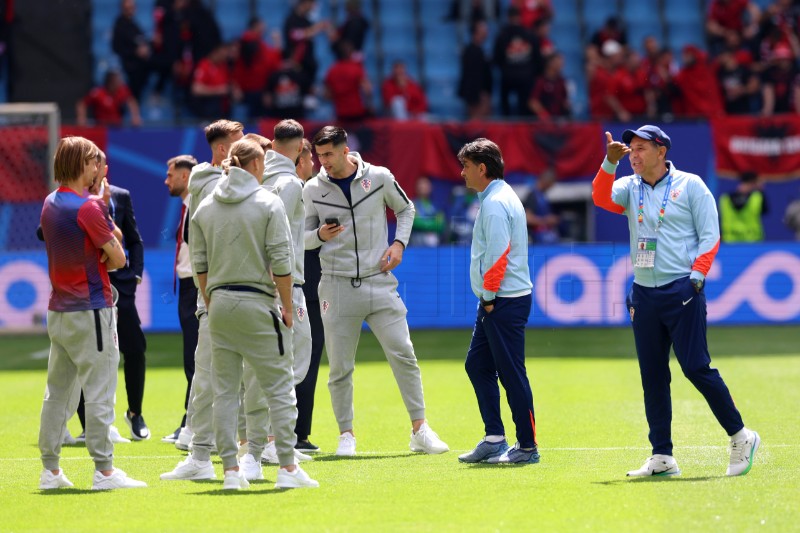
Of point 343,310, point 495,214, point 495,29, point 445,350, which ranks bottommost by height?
point 445,350

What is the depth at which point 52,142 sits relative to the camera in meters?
17.6

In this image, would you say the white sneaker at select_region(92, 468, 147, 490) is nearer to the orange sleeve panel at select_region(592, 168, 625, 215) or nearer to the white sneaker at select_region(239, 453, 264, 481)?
the white sneaker at select_region(239, 453, 264, 481)

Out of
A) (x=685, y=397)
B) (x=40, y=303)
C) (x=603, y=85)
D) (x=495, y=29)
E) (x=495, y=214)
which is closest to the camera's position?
(x=495, y=214)

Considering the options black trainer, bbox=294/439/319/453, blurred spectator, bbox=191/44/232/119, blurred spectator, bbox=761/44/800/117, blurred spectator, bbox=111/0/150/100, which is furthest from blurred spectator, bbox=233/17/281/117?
black trainer, bbox=294/439/319/453

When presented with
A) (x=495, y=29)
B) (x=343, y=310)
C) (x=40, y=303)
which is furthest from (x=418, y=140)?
(x=343, y=310)

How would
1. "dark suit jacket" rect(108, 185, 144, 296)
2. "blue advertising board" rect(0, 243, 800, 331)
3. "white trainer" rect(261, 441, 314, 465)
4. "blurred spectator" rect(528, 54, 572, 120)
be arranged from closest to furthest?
"white trainer" rect(261, 441, 314, 465)
"dark suit jacket" rect(108, 185, 144, 296)
"blue advertising board" rect(0, 243, 800, 331)
"blurred spectator" rect(528, 54, 572, 120)

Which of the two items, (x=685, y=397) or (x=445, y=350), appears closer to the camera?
(x=685, y=397)

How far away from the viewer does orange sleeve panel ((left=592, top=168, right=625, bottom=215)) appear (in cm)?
822

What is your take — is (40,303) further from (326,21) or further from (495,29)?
(495,29)

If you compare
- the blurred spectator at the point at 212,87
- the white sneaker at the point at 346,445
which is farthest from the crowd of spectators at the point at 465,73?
the white sneaker at the point at 346,445

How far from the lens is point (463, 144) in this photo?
2233 cm

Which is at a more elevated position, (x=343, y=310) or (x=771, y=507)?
(x=343, y=310)

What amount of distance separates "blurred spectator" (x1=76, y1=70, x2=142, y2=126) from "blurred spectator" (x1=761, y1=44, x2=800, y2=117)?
1144cm

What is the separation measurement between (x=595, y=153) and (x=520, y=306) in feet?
46.7
